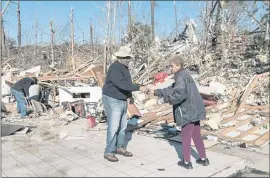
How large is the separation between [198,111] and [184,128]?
33 cm

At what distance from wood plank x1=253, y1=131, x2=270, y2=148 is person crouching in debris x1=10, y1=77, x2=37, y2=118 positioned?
6.89 m

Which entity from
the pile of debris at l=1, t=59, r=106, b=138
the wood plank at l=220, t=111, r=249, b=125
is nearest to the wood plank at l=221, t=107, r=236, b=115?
the wood plank at l=220, t=111, r=249, b=125

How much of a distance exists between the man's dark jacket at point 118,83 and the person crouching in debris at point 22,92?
5.54 m

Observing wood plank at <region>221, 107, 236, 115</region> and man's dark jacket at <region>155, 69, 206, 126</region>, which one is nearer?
man's dark jacket at <region>155, 69, 206, 126</region>

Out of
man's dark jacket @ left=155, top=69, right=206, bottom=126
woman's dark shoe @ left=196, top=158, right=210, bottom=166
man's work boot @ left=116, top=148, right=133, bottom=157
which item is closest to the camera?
man's dark jacket @ left=155, top=69, right=206, bottom=126

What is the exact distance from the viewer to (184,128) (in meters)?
4.67

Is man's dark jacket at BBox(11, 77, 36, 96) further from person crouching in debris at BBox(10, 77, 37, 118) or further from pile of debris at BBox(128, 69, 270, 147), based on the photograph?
pile of debris at BBox(128, 69, 270, 147)

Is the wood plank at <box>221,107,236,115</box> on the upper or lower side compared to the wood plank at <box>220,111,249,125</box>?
upper

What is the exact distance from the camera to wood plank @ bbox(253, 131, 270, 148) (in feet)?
19.2

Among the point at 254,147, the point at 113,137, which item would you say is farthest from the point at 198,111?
the point at 254,147

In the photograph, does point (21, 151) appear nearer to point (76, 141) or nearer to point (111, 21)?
point (76, 141)

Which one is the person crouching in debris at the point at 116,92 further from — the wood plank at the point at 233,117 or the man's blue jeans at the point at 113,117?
the wood plank at the point at 233,117

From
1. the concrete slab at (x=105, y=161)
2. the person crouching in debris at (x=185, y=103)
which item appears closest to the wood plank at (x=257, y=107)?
the concrete slab at (x=105, y=161)

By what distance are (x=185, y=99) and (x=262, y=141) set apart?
2423 mm
